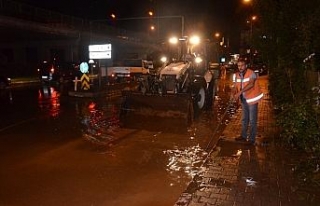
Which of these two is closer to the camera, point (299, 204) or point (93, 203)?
point (299, 204)

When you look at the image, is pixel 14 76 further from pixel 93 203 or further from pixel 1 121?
pixel 93 203

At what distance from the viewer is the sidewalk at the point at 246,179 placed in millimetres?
5454

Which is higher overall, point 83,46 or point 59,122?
point 83,46

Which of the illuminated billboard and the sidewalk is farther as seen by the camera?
the illuminated billboard

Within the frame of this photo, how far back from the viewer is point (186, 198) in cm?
561

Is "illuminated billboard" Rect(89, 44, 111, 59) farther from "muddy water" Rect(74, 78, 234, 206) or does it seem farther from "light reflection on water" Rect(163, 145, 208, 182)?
"light reflection on water" Rect(163, 145, 208, 182)

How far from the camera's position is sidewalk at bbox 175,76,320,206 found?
5454 mm

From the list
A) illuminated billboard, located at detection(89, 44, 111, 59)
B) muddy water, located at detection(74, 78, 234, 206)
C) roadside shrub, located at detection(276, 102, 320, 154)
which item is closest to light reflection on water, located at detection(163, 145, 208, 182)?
muddy water, located at detection(74, 78, 234, 206)

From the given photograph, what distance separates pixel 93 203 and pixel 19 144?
4.56m

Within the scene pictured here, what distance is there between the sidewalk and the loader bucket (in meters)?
3.09

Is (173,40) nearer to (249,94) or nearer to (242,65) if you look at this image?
(242,65)

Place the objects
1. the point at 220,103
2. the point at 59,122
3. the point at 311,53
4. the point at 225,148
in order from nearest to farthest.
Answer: the point at 311,53
the point at 225,148
the point at 59,122
the point at 220,103

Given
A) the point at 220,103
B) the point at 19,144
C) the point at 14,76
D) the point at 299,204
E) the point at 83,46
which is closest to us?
the point at 299,204

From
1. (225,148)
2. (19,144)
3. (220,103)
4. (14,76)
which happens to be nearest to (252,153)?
(225,148)
